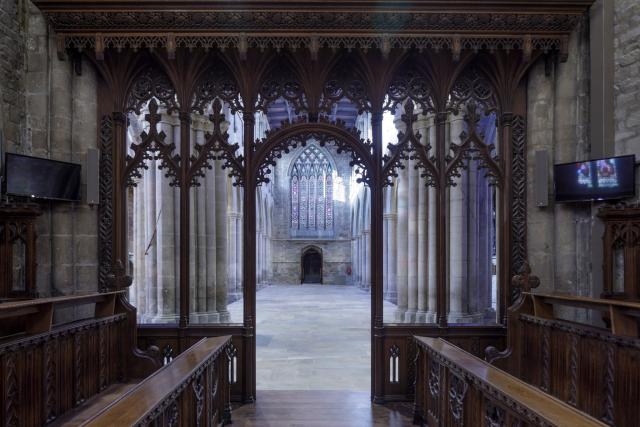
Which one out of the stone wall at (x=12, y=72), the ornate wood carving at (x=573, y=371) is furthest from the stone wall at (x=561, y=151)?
the stone wall at (x=12, y=72)

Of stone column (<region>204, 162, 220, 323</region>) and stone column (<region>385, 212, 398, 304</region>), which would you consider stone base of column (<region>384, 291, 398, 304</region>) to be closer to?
stone column (<region>385, 212, 398, 304</region>)

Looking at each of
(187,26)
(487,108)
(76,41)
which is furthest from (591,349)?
(76,41)

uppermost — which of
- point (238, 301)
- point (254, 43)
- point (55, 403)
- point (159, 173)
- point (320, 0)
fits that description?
point (320, 0)

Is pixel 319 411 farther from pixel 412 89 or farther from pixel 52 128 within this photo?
pixel 52 128

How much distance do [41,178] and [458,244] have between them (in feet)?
23.4

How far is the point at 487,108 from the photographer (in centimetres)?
545

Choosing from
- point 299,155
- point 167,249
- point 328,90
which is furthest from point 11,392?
point 299,155

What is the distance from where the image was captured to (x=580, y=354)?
404 centimetres

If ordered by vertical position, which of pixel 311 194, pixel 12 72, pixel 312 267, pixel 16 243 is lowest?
pixel 312 267

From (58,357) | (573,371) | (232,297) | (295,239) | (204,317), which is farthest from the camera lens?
(295,239)

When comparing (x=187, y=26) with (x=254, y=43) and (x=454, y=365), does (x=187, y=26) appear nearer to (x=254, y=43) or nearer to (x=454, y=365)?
(x=254, y=43)

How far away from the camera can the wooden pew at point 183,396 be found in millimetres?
2330

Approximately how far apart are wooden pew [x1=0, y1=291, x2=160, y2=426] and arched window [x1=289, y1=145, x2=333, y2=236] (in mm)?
26258

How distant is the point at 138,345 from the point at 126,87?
2842 mm
